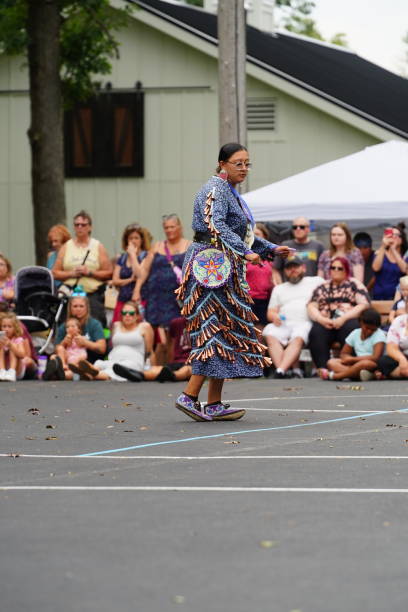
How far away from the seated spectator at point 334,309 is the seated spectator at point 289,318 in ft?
0.50

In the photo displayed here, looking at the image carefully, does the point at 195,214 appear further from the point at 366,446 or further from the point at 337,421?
the point at 366,446

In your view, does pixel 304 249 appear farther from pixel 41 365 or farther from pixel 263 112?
pixel 263 112

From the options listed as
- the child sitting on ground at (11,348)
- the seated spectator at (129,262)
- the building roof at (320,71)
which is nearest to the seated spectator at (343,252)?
the seated spectator at (129,262)

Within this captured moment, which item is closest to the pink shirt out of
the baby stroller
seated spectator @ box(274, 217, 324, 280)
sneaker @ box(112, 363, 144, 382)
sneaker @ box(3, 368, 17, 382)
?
seated spectator @ box(274, 217, 324, 280)

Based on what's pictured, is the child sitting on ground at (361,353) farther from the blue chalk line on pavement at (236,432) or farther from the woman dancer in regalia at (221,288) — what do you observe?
the woman dancer in regalia at (221,288)

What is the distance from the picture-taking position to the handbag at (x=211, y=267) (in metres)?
11.2

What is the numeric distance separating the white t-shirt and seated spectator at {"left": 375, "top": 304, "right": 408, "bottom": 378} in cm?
152

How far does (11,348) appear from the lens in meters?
18.0

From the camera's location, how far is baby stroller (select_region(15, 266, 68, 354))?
62.8 feet

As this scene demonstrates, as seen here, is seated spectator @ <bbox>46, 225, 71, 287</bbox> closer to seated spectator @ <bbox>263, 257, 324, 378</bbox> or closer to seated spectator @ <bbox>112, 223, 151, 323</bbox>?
seated spectator @ <bbox>112, 223, 151, 323</bbox>

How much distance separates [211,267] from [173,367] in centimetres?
609

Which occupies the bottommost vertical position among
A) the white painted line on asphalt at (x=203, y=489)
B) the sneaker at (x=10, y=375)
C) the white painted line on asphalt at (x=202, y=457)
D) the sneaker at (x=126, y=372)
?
the sneaker at (x=10, y=375)

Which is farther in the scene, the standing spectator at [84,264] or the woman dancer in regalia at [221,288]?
the standing spectator at [84,264]

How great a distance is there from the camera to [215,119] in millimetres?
30578
